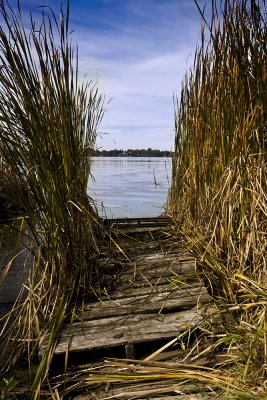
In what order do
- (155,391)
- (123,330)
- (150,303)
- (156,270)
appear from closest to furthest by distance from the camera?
(155,391) < (123,330) < (150,303) < (156,270)

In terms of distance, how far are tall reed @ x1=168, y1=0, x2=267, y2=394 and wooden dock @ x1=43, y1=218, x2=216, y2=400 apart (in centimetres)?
14

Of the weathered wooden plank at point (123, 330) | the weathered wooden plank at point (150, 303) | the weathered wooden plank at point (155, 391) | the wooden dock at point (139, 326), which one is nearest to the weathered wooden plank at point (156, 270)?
the wooden dock at point (139, 326)

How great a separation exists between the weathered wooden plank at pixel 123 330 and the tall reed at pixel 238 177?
18 centimetres

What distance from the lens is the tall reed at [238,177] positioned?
160 cm

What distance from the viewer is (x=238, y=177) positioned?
69.8 inches

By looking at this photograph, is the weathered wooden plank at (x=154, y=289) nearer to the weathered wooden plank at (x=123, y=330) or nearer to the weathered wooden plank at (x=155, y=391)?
the weathered wooden plank at (x=123, y=330)

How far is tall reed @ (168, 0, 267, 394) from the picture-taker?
160 cm

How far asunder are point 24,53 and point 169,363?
1.28 metres

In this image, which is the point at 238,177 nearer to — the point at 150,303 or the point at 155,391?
the point at 150,303

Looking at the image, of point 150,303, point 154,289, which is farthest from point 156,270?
point 150,303

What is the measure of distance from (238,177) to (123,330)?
79 cm

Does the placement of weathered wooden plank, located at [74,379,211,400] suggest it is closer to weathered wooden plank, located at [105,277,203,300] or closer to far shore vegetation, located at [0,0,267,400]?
far shore vegetation, located at [0,0,267,400]

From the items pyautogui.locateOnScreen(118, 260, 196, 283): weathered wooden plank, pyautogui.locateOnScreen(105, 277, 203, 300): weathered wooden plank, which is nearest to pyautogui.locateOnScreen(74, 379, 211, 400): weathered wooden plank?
pyautogui.locateOnScreen(105, 277, 203, 300): weathered wooden plank

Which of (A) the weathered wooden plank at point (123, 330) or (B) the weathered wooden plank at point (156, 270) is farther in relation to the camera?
(B) the weathered wooden plank at point (156, 270)
